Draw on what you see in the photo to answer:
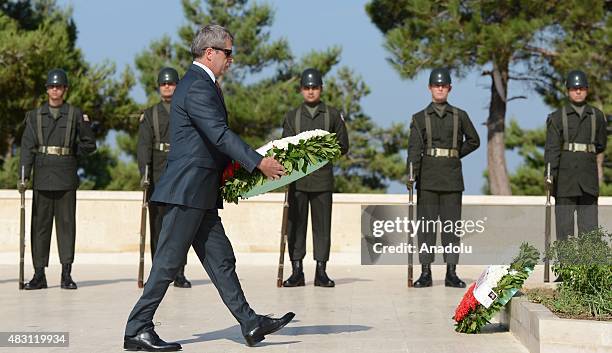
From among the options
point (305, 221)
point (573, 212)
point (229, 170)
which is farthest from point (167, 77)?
point (229, 170)

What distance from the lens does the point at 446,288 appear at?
1173 centimetres

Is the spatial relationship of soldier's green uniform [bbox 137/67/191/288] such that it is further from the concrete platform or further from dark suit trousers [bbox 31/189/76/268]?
the concrete platform

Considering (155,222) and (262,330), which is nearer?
(262,330)

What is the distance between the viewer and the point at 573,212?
1194 centimetres

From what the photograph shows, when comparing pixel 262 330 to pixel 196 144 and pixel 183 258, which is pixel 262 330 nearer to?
pixel 183 258

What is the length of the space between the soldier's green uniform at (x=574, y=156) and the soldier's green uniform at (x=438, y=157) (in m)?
0.76

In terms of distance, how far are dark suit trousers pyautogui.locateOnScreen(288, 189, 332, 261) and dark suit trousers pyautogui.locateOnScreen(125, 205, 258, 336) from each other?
4394 mm

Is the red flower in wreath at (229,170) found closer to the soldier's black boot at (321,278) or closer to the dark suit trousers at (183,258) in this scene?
the dark suit trousers at (183,258)

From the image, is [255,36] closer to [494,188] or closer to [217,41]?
[494,188]

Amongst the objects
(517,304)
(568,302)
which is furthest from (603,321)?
(517,304)

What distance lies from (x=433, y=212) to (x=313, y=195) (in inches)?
45.1

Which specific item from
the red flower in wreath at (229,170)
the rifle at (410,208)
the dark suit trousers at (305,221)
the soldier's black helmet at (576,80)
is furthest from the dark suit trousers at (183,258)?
the soldier's black helmet at (576,80)

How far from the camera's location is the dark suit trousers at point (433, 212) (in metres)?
11.9

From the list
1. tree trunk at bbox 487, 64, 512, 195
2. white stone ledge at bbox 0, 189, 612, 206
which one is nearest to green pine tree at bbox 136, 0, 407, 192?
tree trunk at bbox 487, 64, 512, 195
